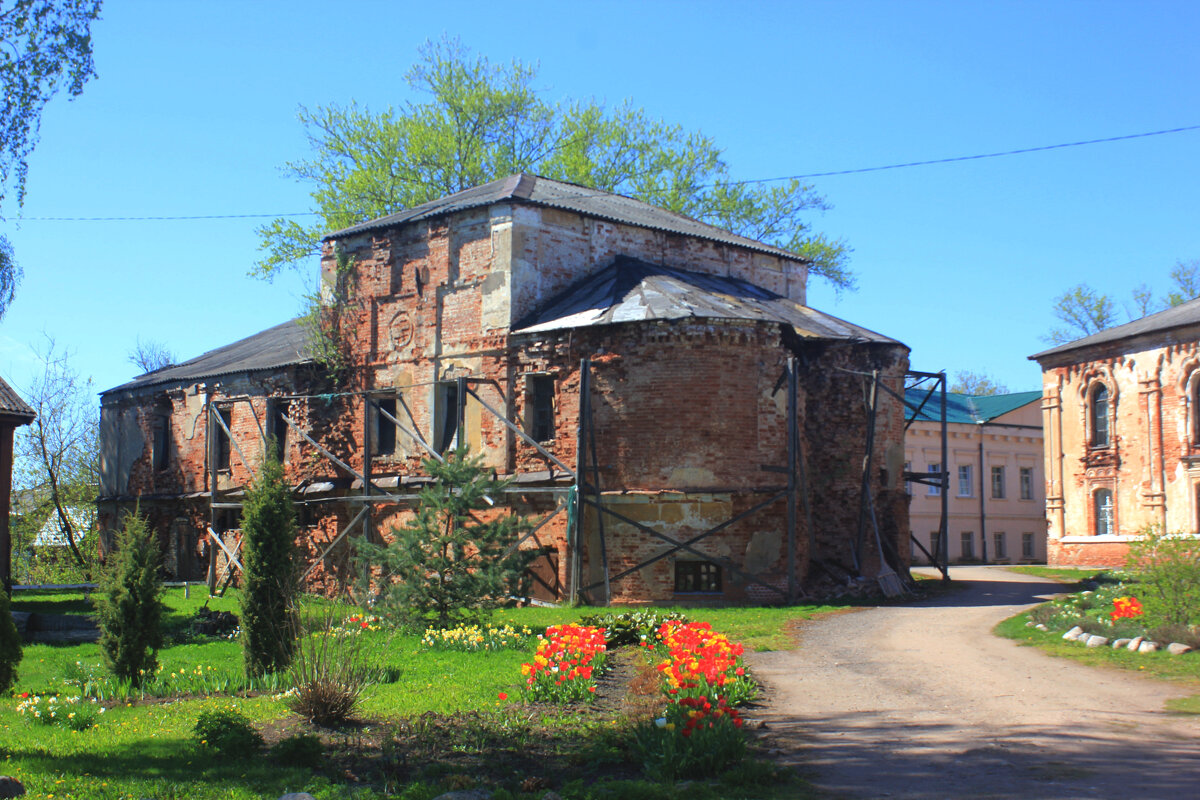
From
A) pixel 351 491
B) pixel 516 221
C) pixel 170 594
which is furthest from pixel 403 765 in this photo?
pixel 170 594

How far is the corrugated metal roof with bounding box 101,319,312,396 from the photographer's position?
2967 centimetres

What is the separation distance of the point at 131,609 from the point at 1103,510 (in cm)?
3214

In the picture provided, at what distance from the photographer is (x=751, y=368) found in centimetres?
2155

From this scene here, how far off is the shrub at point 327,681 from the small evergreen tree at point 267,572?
92.5 inches

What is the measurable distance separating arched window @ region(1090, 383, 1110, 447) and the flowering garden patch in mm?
29332

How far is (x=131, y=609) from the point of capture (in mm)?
13125

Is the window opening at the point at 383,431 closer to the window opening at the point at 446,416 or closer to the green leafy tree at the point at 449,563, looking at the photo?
the window opening at the point at 446,416

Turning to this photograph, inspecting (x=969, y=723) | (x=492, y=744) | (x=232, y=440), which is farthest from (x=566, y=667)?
(x=232, y=440)

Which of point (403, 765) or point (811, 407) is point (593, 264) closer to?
point (811, 407)

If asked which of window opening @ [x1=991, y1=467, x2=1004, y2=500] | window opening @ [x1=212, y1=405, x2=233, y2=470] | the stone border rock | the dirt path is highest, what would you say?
window opening @ [x1=212, y1=405, x2=233, y2=470]

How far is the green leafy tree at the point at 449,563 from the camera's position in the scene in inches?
661

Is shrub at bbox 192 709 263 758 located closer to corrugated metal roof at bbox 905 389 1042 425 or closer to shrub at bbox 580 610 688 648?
shrub at bbox 580 610 688 648

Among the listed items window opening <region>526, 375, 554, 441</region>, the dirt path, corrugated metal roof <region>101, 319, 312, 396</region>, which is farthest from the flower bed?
corrugated metal roof <region>101, 319, 312, 396</region>

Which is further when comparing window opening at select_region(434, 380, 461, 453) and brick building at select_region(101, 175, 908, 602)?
window opening at select_region(434, 380, 461, 453)
